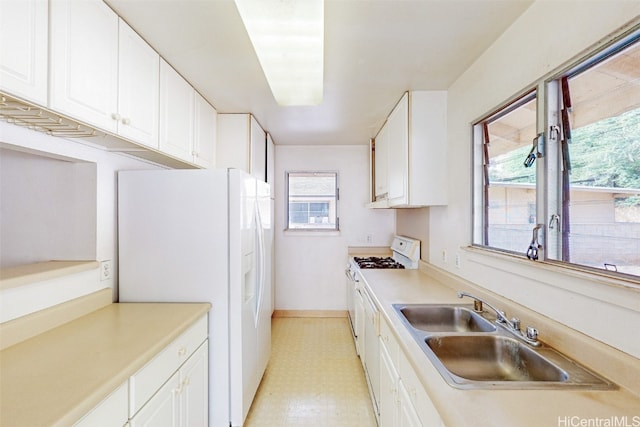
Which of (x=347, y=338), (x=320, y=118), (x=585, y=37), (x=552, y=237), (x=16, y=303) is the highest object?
(x=320, y=118)

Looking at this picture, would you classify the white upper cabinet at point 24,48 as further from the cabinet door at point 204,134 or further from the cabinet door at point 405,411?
the cabinet door at point 405,411

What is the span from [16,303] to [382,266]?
2680mm

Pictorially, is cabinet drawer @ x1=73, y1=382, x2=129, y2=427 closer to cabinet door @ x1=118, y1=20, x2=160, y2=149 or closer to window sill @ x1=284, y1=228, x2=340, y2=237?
cabinet door @ x1=118, y1=20, x2=160, y2=149

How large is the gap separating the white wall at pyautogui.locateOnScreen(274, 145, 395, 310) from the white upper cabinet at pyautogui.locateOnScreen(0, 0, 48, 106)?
320 cm

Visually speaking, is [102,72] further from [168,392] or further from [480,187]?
[480,187]

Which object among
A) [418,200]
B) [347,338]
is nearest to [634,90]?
[418,200]

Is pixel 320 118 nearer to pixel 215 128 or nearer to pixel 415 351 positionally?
pixel 215 128

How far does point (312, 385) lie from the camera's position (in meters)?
2.52

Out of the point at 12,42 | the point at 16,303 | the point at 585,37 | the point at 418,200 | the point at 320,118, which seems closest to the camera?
the point at 12,42

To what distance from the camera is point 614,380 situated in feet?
3.11

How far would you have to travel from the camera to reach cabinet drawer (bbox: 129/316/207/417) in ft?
3.68

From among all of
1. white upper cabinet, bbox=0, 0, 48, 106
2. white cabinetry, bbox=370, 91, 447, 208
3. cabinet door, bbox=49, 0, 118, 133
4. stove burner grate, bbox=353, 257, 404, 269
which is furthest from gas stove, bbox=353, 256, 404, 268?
white upper cabinet, bbox=0, 0, 48, 106

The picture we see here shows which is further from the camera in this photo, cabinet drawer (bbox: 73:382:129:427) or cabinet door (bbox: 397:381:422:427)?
cabinet door (bbox: 397:381:422:427)

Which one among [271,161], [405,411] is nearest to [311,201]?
[271,161]
